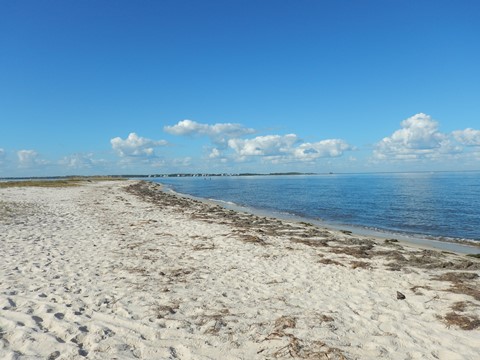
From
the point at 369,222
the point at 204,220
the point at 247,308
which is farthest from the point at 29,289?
the point at 369,222

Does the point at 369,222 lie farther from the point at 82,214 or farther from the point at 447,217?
the point at 82,214

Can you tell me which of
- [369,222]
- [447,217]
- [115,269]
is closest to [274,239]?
[115,269]

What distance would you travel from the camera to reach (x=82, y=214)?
942 inches

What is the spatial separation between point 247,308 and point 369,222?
2294 centimetres

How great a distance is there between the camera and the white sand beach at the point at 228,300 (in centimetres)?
593

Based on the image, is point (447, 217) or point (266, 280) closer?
point (266, 280)

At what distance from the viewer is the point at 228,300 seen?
325 inches

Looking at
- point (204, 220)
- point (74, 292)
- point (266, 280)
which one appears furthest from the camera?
point (204, 220)

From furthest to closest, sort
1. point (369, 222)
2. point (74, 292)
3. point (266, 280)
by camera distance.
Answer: point (369, 222), point (266, 280), point (74, 292)

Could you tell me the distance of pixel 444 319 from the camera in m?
7.40

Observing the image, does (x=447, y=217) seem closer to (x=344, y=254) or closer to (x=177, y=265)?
(x=344, y=254)

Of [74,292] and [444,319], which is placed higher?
[74,292]

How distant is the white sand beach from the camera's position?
5.93 meters

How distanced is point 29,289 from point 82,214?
16744 mm
